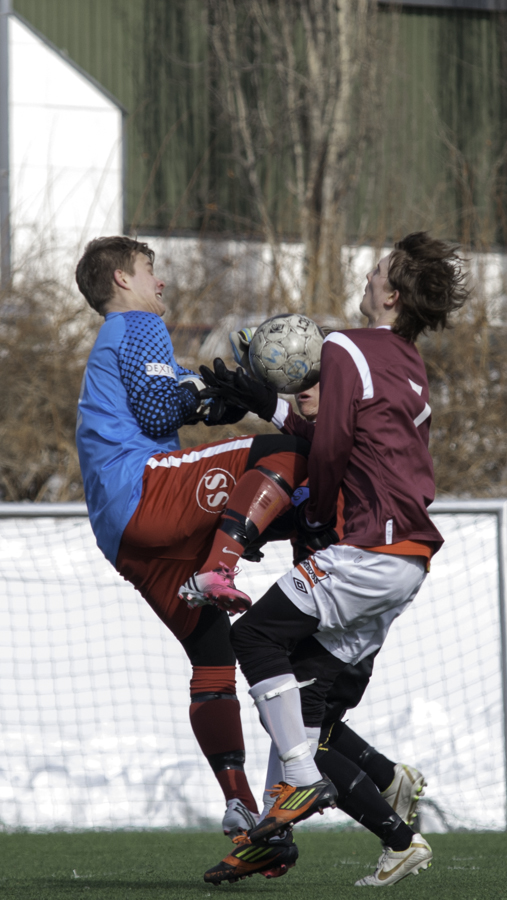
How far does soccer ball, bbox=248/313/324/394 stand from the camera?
3631 mm

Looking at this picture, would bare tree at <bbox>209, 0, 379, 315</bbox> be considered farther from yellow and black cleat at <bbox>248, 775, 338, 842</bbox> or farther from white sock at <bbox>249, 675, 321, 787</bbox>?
yellow and black cleat at <bbox>248, 775, 338, 842</bbox>

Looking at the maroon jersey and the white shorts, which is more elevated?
the maroon jersey

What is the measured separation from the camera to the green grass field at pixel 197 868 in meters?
3.60

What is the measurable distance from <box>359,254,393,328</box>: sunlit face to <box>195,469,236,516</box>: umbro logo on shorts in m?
0.71

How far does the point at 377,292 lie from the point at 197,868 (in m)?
2.52

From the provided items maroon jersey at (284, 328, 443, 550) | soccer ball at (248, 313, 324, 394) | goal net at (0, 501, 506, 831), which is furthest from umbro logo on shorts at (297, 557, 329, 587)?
goal net at (0, 501, 506, 831)

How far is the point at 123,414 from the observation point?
367 centimetres

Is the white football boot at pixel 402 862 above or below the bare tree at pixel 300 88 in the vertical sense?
below

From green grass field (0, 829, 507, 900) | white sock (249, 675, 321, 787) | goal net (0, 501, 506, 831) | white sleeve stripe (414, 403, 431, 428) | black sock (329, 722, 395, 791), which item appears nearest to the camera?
white sock (249, 675, 321, 787)

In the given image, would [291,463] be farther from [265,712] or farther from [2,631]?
[2,631]

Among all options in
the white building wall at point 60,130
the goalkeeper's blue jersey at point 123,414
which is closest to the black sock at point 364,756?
the goalkeeper's blue jersey at point 123,414

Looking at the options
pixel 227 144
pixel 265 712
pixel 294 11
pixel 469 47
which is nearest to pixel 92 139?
pixel 227 144

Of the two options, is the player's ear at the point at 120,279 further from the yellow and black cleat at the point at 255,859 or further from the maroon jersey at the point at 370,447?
the yellow and black cleat at the point at 255,859

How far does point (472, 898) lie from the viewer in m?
3.41
